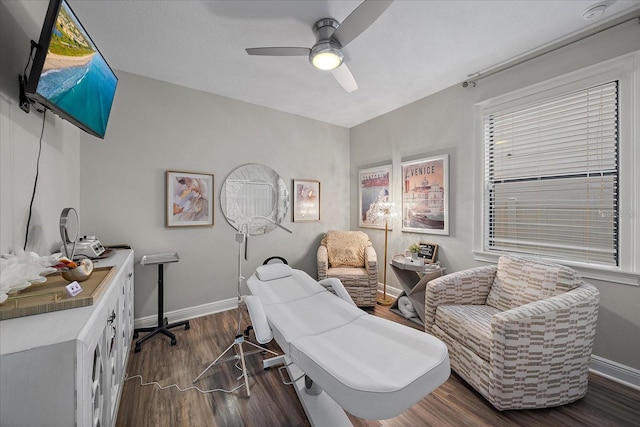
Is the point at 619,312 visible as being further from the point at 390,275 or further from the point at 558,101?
the point at 390,275

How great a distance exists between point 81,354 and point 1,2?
67.3 inches

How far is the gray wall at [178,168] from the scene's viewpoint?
256cm

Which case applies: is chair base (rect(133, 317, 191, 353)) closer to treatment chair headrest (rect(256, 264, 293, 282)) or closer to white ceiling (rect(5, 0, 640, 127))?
treatment chair headrest (rect(256, 264, 293, 282))

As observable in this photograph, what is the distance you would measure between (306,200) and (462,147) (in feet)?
7.25

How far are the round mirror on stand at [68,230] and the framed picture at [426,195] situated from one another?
11.0 feet

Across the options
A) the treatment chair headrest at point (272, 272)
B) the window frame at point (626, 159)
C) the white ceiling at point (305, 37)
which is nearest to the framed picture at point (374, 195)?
the white ceiling at point (305, 37)

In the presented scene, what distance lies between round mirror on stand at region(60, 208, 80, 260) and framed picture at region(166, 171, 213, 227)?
49.1 inches

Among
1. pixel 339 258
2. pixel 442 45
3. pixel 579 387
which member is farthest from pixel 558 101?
pixel 339 258

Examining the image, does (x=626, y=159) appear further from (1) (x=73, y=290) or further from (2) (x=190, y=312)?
(2) (x=190, y=312)

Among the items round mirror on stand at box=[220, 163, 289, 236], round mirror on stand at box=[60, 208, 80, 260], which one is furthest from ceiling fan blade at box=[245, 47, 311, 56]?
round mirror on stand at box=[220, 163, 289, 236]

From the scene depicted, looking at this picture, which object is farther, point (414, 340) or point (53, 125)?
point (53, 125)

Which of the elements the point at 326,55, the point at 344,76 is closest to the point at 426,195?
the point at 344,76

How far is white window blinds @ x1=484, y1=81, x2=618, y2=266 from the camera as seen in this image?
2.00 metres

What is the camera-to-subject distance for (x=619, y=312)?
1.92m
